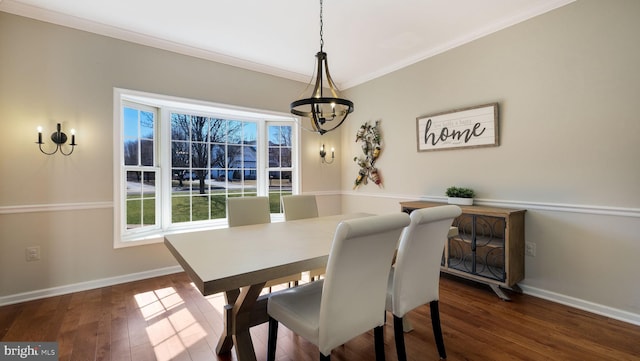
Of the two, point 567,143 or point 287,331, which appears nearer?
Result: point 287,331

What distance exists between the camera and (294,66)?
3.96 m

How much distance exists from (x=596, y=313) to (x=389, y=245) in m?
2.23

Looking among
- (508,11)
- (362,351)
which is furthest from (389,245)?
(508,11)

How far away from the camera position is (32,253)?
2.64 metres

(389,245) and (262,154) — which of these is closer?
(389,245)

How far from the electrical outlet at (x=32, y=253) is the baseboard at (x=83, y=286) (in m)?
0.30

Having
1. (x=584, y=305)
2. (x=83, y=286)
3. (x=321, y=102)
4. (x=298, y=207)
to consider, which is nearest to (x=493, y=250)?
(x=584, y=305)

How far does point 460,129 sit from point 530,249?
1375 mm

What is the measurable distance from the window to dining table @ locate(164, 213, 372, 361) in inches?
72.5

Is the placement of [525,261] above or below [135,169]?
below

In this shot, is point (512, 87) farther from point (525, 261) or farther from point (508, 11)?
point (525, 261)

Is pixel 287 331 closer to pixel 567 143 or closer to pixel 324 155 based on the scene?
pixel 567 143

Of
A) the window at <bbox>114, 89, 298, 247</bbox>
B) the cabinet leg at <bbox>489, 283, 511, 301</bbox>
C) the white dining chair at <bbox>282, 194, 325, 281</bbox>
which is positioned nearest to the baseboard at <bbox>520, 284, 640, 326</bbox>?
the cabinet leg at <bbox>489, 283, 511, 301</bbox>

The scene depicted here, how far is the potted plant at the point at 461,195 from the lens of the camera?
2986 millimetres
